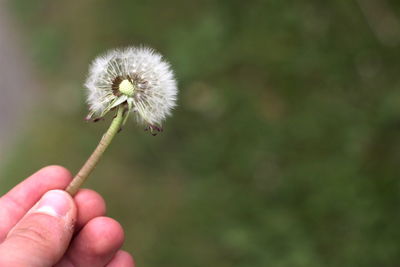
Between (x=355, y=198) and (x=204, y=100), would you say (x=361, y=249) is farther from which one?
(x=204, y=100)

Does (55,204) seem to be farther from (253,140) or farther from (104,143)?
(253,140)

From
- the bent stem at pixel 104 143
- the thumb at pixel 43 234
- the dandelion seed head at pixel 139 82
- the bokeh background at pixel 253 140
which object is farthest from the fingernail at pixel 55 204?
the bokeh background at pixel 253 140

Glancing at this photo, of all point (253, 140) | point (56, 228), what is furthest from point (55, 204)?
point (253, 140)

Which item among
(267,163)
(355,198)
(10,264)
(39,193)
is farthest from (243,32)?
(10,264)

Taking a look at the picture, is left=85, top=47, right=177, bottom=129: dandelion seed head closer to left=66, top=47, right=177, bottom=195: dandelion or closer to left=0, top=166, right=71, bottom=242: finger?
left=66, top=47, right=177, bottom=195: dandelion

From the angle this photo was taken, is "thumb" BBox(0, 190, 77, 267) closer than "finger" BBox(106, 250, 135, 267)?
Yes

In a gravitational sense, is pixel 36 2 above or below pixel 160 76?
above

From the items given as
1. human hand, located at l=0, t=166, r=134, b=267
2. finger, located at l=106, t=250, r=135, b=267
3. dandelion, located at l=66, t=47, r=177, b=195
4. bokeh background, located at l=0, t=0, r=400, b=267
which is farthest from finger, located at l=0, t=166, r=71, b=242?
bokeh background, located at l=0, t=0, r=400, b=267

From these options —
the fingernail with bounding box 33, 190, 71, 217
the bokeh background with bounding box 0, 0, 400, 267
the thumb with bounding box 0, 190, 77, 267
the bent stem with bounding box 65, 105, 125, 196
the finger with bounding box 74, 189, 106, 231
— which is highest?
the bokeh background with bounding box 0, 0, 400, 267
